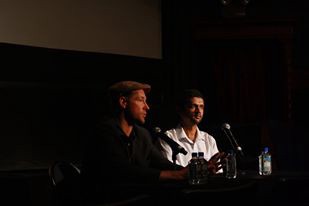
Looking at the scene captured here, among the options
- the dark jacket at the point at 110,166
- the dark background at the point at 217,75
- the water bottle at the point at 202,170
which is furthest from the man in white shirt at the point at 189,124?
the dark background at the point at 217,75

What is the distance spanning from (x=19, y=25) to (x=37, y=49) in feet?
0.76

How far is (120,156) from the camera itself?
2.79m

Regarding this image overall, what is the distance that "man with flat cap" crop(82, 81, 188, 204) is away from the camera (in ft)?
8.97

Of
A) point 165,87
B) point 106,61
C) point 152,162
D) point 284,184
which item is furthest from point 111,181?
point 165,87

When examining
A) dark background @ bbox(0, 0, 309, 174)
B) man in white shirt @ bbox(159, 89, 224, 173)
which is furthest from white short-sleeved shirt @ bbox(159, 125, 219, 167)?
dark background @ bbox(0, 0, 309, 174)

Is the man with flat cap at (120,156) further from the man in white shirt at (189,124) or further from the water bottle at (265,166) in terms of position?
the man in white shirt at (189,124)

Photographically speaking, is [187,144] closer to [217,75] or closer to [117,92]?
[117,92]

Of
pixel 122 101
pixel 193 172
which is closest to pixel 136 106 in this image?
pixel 122 101

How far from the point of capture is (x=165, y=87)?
18.9 feet

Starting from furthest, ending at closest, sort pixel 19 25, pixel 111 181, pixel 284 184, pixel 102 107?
1. pixel 102 107
2. pixel 19 25
3. pixel 284 184
4. pixel 111 181

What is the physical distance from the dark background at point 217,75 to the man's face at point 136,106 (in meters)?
1.91

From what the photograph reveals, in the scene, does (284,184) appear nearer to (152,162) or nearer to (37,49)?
(152,162)

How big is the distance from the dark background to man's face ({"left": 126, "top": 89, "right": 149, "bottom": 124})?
191 cm

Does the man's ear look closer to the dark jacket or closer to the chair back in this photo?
the dark jacket
